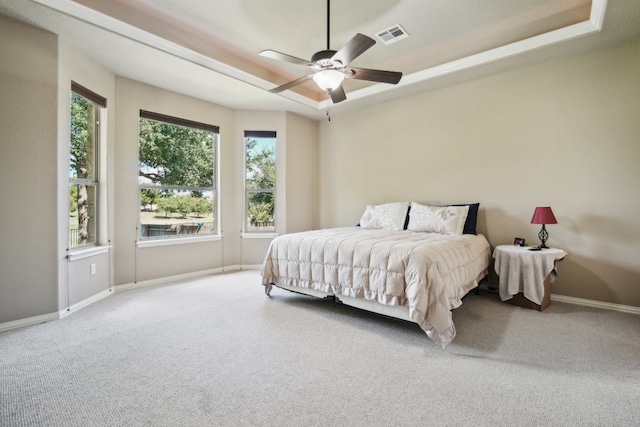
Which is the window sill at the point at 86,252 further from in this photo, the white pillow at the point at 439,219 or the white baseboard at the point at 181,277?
the white pillow at the point at 439,219

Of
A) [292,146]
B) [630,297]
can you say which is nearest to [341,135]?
[292,146]

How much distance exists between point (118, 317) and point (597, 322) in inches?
178

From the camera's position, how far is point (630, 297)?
10.1 feet

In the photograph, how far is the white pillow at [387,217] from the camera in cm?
423

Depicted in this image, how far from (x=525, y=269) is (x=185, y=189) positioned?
4.54 meters

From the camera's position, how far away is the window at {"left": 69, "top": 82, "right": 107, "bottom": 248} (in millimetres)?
3334

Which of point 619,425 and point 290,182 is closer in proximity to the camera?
point 619,425

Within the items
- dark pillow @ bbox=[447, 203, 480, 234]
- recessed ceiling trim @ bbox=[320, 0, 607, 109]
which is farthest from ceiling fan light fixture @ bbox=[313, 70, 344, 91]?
dark pillow @ bbox=[447, 203, 480, 234]

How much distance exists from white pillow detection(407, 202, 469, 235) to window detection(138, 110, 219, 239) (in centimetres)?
318

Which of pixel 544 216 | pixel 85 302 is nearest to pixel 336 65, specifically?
pixel 544 216

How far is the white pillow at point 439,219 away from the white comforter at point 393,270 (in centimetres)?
25

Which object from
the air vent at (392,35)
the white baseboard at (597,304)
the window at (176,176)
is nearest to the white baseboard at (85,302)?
the window at (176,176)

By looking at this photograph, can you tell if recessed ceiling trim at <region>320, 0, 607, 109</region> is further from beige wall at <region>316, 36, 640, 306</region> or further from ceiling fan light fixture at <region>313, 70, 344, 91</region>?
ceiling fan light fixture at <region>313, 70, 344, 91</region>

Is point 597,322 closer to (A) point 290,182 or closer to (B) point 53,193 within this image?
(A) point 290,182
